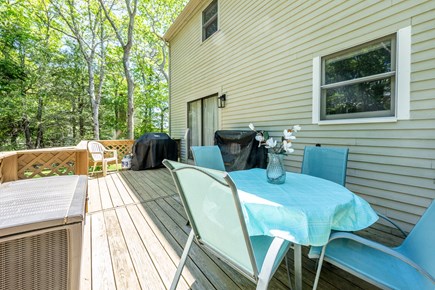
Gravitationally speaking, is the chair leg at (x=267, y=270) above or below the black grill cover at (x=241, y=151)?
below

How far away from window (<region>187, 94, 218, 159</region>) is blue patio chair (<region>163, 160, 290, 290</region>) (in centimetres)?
428

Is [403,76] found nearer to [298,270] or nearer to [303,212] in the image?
[303,212]

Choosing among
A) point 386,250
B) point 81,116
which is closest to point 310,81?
point 386,250

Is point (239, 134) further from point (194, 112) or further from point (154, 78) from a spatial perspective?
point (154, 78)

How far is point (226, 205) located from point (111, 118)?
15105 mm

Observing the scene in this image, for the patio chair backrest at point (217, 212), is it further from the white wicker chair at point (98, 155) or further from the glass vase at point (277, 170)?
Result: the white wicker chair at point (98, 155)

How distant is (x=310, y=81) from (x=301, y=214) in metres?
2.58

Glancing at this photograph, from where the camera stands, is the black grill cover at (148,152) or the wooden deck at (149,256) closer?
the wooden deck at (149,256)

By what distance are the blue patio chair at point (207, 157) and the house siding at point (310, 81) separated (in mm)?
1462

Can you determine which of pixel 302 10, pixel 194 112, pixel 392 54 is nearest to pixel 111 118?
pixel 194 112

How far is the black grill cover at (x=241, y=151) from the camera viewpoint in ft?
12.7

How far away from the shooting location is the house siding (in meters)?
2.14

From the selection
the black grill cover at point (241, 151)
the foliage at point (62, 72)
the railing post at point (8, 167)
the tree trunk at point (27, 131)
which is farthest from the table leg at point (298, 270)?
the tree trunk at point (27, 131)

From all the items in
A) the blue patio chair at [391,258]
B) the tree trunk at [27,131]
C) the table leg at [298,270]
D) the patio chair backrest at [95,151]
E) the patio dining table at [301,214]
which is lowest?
the table leg at [298,270]
